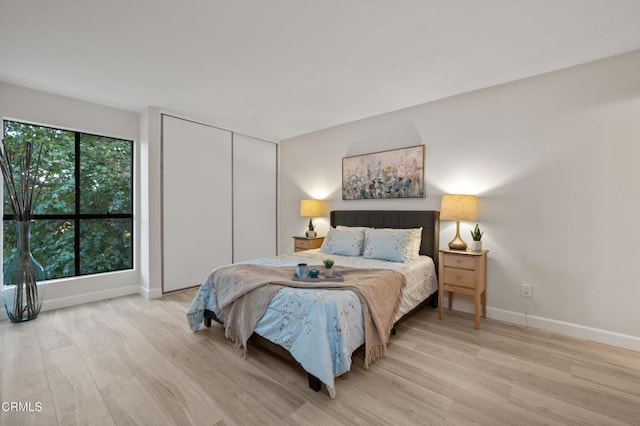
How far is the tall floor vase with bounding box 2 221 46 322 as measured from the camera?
113 inches

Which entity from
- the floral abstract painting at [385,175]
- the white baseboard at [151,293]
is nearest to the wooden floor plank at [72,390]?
the white baseboard at [151,293]

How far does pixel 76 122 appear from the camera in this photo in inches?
134

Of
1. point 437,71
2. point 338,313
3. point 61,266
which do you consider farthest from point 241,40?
point 61,266

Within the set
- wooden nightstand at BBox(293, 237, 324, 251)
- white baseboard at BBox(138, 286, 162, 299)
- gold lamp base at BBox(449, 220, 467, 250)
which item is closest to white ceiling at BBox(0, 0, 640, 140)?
gold lamp base at BBox(449, 220, 467, 250)

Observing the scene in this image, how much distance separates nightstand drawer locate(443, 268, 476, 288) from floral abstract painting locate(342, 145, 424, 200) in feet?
3.41

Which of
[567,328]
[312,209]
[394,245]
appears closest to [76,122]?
[312,209]

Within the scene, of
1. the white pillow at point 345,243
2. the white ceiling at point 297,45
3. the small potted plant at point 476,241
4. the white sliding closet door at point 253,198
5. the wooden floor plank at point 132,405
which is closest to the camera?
the wooden floor plank at point 132,405

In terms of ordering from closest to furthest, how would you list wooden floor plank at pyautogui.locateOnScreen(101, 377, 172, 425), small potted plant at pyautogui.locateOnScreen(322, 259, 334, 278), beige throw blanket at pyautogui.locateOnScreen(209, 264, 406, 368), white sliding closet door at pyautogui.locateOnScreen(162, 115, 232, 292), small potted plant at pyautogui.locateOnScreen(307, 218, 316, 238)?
wooden floor plank at pyautogui.locateOnScreen(101, 377, 172, 425) → beige throw blanket at pyautogui.locateOnScreen(209, 264, 406, 368) → small potted plant at pyautogui.locateOnScreen(322, 259, 334, 278) → white sliding closet door at pyautogui.locateOnScreen(162, 115, 232, 292) → small potted plant at pyautogui.locateOnScreen(307, 218, 316, 238)

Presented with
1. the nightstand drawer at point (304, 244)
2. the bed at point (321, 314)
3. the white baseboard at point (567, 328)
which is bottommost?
the white baseboard at point (567, 328)

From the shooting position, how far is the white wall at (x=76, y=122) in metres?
3.04

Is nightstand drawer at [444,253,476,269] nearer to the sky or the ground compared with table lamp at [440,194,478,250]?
nearer to the ground

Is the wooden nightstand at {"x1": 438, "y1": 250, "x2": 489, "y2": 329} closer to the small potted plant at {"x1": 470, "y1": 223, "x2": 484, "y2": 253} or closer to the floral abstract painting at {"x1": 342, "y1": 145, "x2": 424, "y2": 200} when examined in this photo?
the small potted plant at {"x1": 470, "y1": 223, "x2": 484, "y2": 253}

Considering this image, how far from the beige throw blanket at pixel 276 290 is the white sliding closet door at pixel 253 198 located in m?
2.16

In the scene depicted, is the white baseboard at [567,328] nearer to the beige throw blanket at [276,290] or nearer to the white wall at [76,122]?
the beige throw blanket at [276,290]
